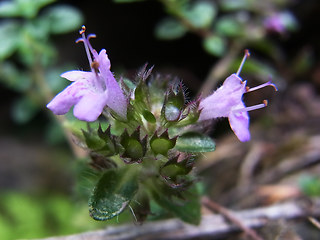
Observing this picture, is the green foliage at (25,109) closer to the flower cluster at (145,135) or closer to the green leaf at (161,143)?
the flower cluster at (145,135)

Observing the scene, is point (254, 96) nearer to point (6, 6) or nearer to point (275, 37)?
point (275, 37)

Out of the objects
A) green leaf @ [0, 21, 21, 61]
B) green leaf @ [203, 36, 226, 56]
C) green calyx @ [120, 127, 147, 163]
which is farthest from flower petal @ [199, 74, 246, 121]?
green leaf @ [0, 21, 21, 61]

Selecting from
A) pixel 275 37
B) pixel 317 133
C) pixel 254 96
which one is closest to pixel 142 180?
pixel 317 133

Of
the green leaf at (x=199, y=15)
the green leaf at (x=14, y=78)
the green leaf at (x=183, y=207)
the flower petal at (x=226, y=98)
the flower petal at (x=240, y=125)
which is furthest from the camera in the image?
the green leaf at (x=14, y=78)

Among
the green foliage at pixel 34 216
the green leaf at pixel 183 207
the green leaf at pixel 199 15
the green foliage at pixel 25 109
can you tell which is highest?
the green leaf at pixel 199 15

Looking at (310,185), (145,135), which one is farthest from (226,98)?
(310,185)

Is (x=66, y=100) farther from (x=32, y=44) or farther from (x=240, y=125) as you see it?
(x=32, y=44)

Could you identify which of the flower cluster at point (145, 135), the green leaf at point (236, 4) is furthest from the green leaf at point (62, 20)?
the green leaf at point (236, 4)
